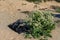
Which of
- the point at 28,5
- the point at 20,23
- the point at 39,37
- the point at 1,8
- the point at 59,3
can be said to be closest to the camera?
the point at 39,37

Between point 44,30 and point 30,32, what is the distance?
0.53 m

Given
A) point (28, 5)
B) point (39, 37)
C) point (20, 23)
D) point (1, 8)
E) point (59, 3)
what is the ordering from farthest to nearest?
1. point (59, 3)
2. point (28, 5)
3. point (1, 8)
4. point (20, 23)
5. point (39, 37)

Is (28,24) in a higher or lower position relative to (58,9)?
higher

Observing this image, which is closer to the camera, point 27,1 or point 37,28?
point 37,28

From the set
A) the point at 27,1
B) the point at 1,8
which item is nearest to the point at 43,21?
the point at 1,8

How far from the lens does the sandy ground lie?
27.2 ft

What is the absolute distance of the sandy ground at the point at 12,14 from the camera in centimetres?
830

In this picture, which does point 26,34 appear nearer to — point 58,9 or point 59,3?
point 58,9

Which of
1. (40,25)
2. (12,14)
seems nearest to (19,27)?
(40,25)

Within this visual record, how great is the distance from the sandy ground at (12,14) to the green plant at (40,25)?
26cm

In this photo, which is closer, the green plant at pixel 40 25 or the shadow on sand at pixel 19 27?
the green plant at pixel 40 25

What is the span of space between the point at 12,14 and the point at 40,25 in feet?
7.56

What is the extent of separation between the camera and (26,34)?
8.28 metres

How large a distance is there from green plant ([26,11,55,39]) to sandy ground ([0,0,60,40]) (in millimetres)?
257
